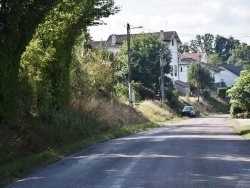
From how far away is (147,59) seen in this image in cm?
6819

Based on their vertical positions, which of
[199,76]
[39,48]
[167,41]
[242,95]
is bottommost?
[242,95]

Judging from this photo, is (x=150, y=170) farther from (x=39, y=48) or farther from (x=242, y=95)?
(x=242, y=95)

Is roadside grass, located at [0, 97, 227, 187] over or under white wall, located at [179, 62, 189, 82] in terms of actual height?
under

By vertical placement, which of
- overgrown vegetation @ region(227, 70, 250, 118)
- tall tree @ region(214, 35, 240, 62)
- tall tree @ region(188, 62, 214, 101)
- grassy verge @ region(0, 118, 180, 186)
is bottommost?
grassy verge @ region(0, 118, 180, 186)

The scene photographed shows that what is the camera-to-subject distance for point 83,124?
1022 inches

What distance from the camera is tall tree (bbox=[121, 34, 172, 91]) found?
67.3 meters

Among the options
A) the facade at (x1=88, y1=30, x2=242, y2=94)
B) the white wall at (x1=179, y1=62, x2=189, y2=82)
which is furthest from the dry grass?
the white wall at (x1=179, y1=62, x2=189, y2=82)

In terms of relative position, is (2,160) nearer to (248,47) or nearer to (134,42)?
(134,42)

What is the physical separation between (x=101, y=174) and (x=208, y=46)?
5987 inches

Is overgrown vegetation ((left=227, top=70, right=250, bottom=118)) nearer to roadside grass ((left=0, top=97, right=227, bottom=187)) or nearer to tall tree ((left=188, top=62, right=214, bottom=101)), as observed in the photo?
roadside grass ((left=0, top=97, right=227, bottom=187))

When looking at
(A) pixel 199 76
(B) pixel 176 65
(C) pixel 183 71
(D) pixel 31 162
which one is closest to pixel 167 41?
(B) pixel 176 65

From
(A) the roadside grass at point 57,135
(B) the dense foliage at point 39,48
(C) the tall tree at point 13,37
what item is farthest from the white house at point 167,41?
(C) the tall tree at point 13,37

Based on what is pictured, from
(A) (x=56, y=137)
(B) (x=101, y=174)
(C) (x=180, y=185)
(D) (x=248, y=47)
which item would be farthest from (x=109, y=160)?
(D) (x=248, y=47)

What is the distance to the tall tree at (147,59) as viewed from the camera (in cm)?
6731
